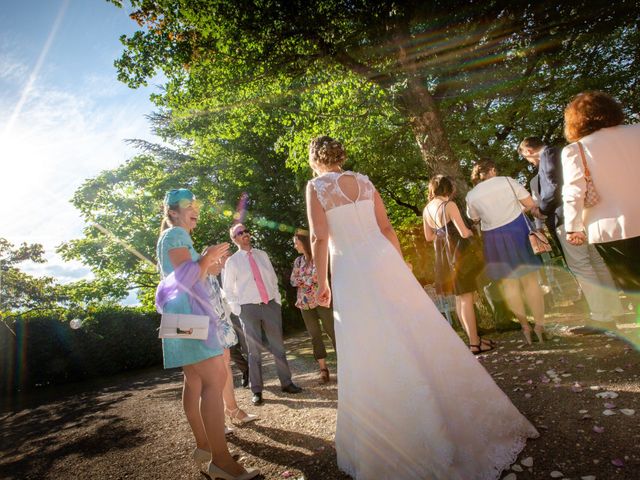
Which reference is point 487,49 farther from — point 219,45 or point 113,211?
point 113,211

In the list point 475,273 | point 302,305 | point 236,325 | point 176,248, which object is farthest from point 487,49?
point 176,248

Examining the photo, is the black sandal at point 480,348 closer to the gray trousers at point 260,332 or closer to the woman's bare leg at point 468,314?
the woman's bare leg at point 468,314

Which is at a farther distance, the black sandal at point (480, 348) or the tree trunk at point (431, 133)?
the tree trunk at point (431, 133)

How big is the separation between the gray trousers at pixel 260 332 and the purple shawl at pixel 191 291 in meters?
2.45

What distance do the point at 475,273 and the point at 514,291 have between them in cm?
56

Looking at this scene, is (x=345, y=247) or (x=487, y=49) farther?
(x=487, y=49)

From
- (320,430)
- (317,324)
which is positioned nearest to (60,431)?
(317,324)

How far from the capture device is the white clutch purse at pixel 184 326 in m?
2.67

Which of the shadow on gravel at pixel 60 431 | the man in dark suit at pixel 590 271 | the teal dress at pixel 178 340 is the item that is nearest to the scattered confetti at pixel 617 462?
the teal dress at pixel 178 340

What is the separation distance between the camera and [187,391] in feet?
9.55

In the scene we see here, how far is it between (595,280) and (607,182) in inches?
123

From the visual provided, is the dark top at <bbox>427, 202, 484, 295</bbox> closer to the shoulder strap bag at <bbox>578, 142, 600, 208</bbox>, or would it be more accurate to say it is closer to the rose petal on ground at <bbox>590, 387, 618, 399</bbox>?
the rose petal on ground at <bbox>590, 387, 618, 399</bbox>

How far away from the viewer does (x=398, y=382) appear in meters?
2.47

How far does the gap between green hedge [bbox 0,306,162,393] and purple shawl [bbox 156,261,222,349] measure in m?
13.6
